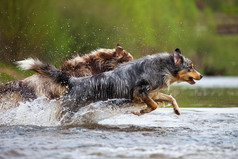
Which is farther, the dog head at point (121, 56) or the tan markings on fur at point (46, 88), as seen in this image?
the dog head at point (121, 56)

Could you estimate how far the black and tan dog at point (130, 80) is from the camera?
6449mm

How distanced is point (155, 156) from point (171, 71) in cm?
269

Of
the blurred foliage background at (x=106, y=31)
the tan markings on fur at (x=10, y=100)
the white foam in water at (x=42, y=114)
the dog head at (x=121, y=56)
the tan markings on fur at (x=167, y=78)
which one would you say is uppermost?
the blurred foliage background at (x=106, y=31)

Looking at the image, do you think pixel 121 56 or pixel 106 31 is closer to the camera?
pixel 121 56

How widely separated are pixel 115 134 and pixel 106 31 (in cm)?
1065

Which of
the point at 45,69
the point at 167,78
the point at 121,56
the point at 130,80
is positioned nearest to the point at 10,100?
the point at 45,69

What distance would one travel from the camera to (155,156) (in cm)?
426

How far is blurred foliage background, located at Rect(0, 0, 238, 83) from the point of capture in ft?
45.1

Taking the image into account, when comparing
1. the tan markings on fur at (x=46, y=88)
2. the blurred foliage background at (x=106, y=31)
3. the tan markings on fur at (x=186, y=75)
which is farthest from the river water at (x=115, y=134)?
the blurred foliage background at (x=106, y=31)

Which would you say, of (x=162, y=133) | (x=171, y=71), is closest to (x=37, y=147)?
(x=162, y=133)

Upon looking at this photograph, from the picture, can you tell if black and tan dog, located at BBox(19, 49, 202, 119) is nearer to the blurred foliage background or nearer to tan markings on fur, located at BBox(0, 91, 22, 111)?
tan markings on fur, located at BBox(0, 91, 22, 111)

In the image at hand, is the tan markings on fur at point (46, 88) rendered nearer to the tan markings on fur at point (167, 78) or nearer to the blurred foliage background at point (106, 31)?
the tan markings on fur at point (167, 78)

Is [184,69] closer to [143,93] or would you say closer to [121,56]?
[143,93]

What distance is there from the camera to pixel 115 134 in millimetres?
5406
